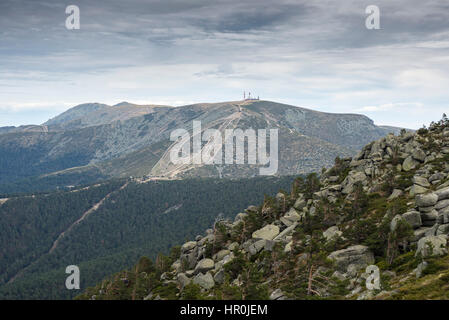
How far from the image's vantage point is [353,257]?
5172cm

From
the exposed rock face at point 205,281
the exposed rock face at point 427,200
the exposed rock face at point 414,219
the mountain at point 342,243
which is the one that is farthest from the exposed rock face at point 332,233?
the exposed rock face at point 205,281

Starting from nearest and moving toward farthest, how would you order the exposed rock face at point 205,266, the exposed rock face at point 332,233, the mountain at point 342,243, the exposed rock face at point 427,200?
1. the mountain at point 342,243
2. the exposed rock face at point 427,200
3. the exposed rock face at point 332,233
4. the exposed rock face at point 205,266

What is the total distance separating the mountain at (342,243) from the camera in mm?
42531

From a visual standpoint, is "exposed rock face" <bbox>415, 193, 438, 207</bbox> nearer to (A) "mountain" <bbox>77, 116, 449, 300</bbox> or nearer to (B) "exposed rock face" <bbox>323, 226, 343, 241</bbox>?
(A) "mountain" <bbox>77, 116, 449, 300</bbox>

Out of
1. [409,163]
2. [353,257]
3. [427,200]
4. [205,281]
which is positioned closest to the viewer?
[353,257]

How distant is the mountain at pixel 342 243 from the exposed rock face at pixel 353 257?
0.15 meters

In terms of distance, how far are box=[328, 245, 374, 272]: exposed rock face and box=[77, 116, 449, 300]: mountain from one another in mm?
145

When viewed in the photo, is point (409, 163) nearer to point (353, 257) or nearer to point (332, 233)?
point (332, 233)

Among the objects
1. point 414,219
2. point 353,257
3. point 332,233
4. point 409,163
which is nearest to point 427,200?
point 414,219

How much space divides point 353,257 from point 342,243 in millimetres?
6360

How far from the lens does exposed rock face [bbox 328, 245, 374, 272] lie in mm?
50812

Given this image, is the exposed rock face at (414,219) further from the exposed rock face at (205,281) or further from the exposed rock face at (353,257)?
the exposed rock face at (205,281)

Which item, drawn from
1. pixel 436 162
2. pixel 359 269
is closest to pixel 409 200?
pixel 436 162
